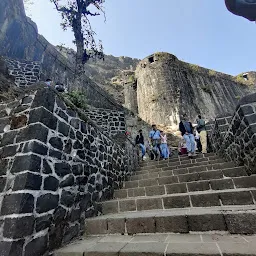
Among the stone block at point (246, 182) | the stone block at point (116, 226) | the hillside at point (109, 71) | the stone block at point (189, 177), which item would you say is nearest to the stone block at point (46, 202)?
the stone block at point (116, 226)

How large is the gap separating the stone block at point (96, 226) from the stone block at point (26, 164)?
128 cm

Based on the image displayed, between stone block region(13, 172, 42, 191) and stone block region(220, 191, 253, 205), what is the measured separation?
276 cm

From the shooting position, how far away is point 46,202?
246cm

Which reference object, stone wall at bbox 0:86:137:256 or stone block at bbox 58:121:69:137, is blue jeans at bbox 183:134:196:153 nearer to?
stone wall at bbox 0:86:137:256

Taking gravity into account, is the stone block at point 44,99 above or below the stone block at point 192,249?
above

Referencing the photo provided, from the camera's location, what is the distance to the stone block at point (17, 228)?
1.99 metres

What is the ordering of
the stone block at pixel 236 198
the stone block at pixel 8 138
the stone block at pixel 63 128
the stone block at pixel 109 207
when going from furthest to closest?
the stone block at pixel 109 207
the stone block at pixel 63 128
the stone block at pixel 236 198
the stone block at pixel 8 138

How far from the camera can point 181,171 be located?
4.93m

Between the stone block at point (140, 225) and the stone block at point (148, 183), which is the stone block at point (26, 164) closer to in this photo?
the stone block at point (140, 225)

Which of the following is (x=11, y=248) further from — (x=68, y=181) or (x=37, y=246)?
(x=68, y=181)

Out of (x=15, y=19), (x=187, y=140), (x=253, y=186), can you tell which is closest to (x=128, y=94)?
(x=15, y=19)

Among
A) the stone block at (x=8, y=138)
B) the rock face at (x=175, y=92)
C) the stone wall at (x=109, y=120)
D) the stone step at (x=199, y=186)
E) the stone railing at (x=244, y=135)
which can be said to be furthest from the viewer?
the rock face at (x=175, y=92)

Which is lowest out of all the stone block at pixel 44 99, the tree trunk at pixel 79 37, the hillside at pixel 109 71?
the stone block at pixel 44 99


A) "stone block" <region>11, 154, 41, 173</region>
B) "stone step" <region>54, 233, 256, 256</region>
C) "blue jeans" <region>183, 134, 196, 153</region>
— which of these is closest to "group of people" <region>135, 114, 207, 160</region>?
"blue jeans" <region>183, 134, 196, 153</region>
